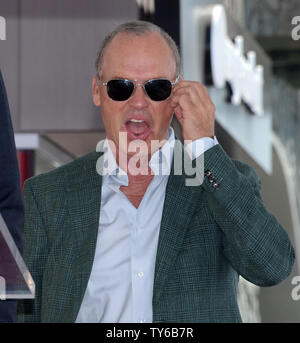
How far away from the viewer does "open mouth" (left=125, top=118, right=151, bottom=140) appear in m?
2.02

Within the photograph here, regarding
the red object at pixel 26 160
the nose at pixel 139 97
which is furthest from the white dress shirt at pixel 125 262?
the red object at pixel 26 160

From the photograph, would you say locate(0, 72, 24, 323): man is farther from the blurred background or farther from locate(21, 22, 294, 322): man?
the blurred background

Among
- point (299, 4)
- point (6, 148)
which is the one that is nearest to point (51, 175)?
point (6, 148)

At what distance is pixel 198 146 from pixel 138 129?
17cm

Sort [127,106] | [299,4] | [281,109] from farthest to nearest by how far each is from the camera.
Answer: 1. [281,109]
2. [299,4]
3. [127,106]

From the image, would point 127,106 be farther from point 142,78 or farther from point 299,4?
point 299,4

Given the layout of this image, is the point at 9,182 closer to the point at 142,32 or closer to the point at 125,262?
the point at 125,262

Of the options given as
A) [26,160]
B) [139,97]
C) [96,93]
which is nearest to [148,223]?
[139,97]

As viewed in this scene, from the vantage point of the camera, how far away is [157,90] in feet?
6.54

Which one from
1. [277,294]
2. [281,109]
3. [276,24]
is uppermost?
[276,24]

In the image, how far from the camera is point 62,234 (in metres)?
2.02

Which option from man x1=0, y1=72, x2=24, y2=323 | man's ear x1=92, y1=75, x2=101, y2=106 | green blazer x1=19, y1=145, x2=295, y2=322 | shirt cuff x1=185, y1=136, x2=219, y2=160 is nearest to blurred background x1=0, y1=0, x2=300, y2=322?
man's ear x1=92, y1=75, x2=101, y2=106

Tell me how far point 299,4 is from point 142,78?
6.52 m
